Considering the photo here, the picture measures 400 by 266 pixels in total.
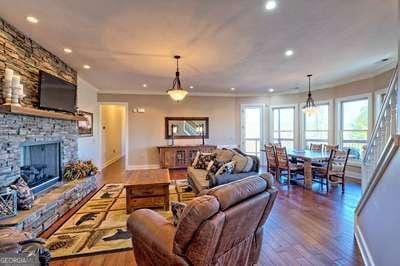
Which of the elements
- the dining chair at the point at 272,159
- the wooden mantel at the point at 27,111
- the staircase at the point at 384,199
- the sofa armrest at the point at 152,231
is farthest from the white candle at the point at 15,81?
the dining chair at the point at 272,159

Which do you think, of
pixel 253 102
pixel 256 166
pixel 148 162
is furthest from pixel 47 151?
pixel 253 102

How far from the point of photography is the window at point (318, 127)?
785 cm

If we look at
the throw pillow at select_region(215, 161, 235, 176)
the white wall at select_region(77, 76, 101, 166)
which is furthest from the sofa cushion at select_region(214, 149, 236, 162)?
the white wall at select_region(77, 76, 101, 166)

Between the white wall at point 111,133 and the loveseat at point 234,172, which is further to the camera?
the white wall at point 111,133

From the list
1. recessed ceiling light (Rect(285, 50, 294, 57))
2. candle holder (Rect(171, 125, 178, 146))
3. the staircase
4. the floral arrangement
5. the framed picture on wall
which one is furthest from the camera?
candle holder (Rect(171, 125, 178, 146))

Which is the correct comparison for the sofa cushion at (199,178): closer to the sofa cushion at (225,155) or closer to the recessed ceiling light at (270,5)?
the sofa cushion at (225,155)

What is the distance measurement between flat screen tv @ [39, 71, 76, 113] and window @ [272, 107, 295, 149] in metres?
6.87

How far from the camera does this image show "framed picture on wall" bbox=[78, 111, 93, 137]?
6.55 metres

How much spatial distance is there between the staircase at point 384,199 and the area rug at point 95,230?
2504 mm

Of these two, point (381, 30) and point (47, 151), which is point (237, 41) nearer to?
point (381, 30)

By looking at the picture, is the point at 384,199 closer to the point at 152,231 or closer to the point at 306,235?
the point at 306,235

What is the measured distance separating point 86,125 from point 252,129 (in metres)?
5.80

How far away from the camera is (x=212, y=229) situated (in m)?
1.62

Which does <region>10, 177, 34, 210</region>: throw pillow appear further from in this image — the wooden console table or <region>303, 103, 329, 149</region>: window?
<region>303, 103, 329, 149</region>: window
